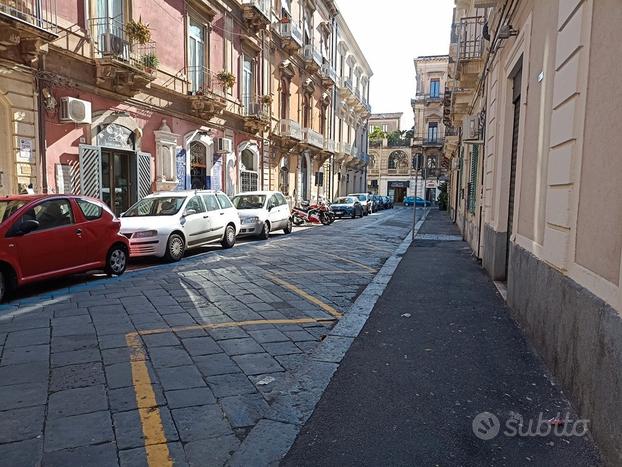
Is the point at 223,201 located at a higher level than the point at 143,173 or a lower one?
lower

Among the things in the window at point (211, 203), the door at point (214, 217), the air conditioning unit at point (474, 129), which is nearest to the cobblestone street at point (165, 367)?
the door at point (214, 217)

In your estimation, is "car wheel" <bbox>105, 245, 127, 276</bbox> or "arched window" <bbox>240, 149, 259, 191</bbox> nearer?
"car wheel" <bbox>105, 245, 127, 276</bbox>

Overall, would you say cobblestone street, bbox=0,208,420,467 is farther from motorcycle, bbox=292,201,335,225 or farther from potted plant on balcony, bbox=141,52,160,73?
motorcycle, bbox=292,201,335,225

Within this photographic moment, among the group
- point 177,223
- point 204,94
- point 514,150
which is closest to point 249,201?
point 204,94

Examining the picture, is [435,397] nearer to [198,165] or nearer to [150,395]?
[150,395]

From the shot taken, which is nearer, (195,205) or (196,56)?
(195,205)

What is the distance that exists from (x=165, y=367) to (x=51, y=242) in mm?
3931

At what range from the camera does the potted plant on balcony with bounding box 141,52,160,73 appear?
44.9ft

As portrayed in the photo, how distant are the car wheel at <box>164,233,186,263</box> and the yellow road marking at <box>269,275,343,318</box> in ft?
9.25

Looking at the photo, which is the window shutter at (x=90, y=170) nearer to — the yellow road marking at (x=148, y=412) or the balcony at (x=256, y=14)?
the yellow road marking at (x=148, y=412)

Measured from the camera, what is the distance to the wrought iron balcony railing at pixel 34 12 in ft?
31.4

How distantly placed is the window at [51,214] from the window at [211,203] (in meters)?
4.59

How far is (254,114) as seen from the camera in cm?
2111

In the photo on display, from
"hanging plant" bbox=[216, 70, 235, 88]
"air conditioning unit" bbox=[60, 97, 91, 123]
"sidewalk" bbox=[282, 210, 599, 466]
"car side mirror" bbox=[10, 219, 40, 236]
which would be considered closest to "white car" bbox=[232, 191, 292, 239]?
"hanging plant" bbox=[216, 70, 235, 88]
